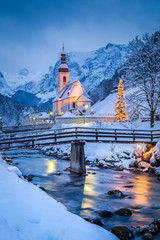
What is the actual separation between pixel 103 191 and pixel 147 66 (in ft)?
62.4

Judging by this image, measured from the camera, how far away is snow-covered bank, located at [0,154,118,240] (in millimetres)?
4605

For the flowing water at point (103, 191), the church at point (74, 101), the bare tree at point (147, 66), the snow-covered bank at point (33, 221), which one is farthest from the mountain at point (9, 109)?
the snow-covered bank at point (33, 221)

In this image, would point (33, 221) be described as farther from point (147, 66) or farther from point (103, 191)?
point (147, 66)

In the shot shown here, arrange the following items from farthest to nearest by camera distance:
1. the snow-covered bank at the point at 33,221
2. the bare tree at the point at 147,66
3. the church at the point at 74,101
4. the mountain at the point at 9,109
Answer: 1. the mountain at the point at 9,109
2. the church at the point at 74,101
3. the bare tree at the point at 147,66
4. the snow-covered bank at the point at 33,221

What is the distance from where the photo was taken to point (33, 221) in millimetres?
5133

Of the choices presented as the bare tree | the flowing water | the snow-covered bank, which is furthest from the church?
the snow-covered bank

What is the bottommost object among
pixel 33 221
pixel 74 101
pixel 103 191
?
pixel 103 191

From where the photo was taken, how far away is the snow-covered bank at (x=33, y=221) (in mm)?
4605

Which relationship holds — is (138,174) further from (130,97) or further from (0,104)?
(0,104)

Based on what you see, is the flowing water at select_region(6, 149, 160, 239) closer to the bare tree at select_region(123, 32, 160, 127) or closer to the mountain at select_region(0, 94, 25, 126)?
the bare tree at select_region(123, 32, 160, 127)

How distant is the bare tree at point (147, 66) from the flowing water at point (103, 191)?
12722 millimetres

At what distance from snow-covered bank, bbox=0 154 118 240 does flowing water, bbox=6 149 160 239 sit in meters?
3.10

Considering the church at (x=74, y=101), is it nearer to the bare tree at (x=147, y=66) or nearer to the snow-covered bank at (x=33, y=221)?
the bare tree at (x=147, y=66)

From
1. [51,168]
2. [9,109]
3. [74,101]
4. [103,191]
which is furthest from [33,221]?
[9,109]
